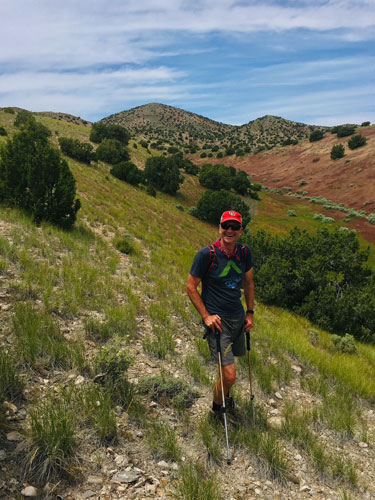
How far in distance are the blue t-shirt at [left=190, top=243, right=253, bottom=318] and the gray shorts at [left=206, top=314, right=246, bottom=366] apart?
0.13 metres

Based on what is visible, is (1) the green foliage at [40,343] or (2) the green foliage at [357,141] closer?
(1) the green foliage at [40,343]

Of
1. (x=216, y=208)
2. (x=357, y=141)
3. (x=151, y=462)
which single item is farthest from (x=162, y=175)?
(x=357, y=141)

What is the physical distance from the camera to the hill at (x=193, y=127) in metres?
116

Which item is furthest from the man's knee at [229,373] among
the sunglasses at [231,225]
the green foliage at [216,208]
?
the green foliage at [216,208]

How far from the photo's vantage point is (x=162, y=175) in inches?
1547

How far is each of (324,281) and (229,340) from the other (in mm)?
10444

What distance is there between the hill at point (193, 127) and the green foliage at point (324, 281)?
9822 cm

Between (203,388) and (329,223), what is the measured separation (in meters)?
38.1

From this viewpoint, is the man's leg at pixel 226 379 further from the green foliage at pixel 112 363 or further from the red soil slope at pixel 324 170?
the red soil slope at pixel 324 170

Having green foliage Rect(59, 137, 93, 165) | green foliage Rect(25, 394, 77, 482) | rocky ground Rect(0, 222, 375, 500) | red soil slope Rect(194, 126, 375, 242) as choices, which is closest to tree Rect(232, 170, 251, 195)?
red soil slope Rect(194, 126, 375, 242)

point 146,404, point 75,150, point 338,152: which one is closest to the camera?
point 146,404

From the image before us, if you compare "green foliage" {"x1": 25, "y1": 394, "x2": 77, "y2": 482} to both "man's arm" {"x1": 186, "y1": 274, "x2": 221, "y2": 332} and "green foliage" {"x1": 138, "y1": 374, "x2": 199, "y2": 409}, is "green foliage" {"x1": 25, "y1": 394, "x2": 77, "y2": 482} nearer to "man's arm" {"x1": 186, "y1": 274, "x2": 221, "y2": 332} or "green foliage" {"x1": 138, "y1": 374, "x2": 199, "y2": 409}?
"green foliage" {"x1": 138, "y1": 374, "x2": 199, "y2": 409}

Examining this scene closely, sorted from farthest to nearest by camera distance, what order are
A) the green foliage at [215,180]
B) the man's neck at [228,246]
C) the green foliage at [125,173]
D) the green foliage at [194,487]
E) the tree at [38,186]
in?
1. the green foliage at [215,180]
2. the green foliage at [125,173]
3. the tree at [38,186]
4. the man's neck at [228,246]
5. the green foliage at [194,487]

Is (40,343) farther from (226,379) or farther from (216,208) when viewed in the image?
(216,208)
